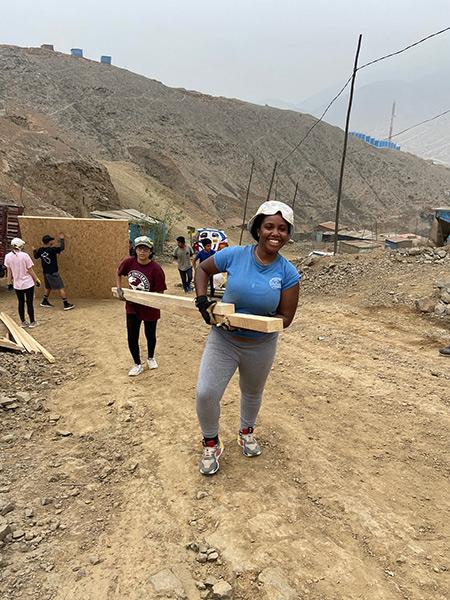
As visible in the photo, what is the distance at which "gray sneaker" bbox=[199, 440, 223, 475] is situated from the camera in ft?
9.87

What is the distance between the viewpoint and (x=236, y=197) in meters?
41.8

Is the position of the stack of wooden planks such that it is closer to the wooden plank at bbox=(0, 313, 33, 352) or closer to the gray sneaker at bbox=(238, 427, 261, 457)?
the wooden plank at bbox=(0, 313, 33, 352)

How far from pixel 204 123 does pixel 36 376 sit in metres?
50.6

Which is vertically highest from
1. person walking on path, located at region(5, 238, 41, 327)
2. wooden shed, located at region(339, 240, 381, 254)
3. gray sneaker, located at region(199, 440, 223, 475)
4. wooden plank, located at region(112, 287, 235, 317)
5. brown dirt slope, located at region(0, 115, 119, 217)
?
brown dirt slope, located at region(0, 115, 119, 217)

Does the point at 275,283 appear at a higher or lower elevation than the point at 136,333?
higher

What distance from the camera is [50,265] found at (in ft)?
27.1

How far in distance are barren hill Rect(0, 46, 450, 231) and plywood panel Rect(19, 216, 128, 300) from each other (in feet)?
45.3

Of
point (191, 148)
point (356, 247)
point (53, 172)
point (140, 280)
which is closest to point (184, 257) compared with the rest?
point (140, 280)

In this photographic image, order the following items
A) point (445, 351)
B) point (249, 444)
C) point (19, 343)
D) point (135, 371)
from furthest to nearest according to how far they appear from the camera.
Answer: point (445, 351) → point (19, 343) → point (135, 371) → point (249, 444)

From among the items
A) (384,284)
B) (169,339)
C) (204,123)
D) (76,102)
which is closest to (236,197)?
(204,123)

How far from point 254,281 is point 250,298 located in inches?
4.3

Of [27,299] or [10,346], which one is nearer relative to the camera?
[10,346]

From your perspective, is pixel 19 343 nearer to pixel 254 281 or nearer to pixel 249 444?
pixel 249 444

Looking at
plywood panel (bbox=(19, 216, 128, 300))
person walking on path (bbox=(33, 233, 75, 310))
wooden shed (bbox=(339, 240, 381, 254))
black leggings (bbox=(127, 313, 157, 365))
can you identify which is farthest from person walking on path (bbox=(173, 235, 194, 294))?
wooden shed (bbox=(339, 240, 381, 254))
